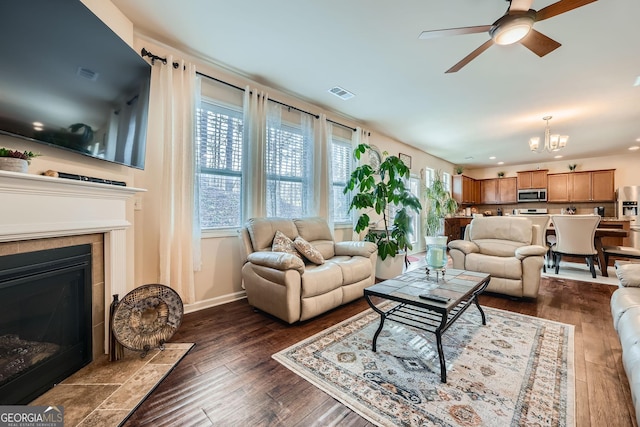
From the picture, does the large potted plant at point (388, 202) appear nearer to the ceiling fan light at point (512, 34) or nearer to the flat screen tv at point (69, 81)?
the ceiling fan light at point (512, 34)

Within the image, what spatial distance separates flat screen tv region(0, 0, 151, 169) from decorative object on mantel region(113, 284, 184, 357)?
1.02 m

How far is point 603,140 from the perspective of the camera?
5473 millimetres

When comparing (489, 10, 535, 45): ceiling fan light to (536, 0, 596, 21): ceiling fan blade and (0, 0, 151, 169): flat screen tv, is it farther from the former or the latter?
(0, 0, 151, 169): flat screen tv

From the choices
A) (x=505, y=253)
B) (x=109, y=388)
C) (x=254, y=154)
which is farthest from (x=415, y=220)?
(x=109, y=388)

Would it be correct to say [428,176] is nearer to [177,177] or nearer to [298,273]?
[298,273]

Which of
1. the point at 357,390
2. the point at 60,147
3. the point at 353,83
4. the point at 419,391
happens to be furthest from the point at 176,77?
the point at 419,391

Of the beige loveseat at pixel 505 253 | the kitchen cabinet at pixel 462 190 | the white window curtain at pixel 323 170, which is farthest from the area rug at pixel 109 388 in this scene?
the kitchen cabinet at pixel 462 190

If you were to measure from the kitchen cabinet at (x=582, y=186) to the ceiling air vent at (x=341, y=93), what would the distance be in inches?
292

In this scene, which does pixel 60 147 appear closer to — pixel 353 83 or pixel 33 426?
pixel 33 426

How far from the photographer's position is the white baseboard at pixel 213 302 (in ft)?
8.79

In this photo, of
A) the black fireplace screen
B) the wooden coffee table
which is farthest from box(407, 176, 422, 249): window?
the black fireplace screen

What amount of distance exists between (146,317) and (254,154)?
6.38ft

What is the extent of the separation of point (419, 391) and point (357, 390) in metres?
0.36

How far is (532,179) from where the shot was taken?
7.76 metres
